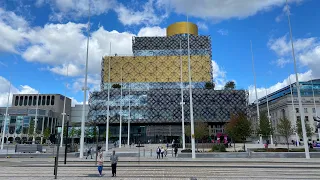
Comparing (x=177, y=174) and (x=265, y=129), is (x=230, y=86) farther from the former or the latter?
(x=177, y=174)

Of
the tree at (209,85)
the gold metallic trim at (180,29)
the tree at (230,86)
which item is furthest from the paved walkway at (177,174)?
the gold metallic trim at (180,29)

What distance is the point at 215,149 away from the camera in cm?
3641

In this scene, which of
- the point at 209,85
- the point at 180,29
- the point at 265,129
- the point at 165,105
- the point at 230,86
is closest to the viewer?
the point at 265,129

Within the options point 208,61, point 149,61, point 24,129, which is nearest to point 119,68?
point 149,61

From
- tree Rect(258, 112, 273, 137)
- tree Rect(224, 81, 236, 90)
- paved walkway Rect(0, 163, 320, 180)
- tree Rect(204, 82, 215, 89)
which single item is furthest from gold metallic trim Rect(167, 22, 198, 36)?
paved walkway Rect(0, 163, 320, 180)

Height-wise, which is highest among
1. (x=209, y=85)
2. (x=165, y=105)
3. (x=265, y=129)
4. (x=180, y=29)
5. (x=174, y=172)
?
(x=180, y=29)

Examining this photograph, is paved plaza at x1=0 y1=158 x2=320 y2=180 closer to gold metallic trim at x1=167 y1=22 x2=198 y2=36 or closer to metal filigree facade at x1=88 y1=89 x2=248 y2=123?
metal filigree facade at x1=88 y1=89 x2=248 y2=123

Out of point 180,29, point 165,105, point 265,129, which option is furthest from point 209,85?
point 265,129

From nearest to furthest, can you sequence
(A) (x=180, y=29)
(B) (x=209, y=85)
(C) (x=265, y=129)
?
(C) (x=265, y=129), (B) (x=209, y=85), (A) (x=180, y=29)

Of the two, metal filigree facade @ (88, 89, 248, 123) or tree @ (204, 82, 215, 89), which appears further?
tree @ (204, 82, 215, 89)

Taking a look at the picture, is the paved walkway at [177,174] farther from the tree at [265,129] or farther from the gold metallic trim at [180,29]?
the gold metallic trim at [180,29]

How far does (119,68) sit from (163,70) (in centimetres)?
1806

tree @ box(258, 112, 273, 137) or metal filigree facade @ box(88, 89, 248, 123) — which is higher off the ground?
metal filigree facade @ box(88, 89, 248, 123)

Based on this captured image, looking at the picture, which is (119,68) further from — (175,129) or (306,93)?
(306,93)
